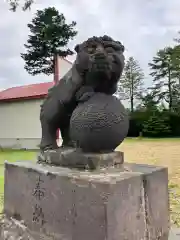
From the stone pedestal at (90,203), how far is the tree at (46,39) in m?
21.0

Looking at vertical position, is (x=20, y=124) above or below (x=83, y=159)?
above

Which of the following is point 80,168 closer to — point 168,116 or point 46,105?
point 46,105

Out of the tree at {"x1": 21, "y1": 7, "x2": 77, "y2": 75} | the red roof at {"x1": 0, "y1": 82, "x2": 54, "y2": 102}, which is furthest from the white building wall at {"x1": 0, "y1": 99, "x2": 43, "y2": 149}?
the tree at {"x1": 21, "y1": 7, "x2": 77, "y2": 75}

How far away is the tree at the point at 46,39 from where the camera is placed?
23.2 m

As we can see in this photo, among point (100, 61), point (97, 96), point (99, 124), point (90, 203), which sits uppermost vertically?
point (100, 61)

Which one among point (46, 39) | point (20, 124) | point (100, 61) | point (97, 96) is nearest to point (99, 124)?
point (97, 96)

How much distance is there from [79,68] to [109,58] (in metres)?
0.25

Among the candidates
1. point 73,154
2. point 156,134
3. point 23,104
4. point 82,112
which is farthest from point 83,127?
point 156,134

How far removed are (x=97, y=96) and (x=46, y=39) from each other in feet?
73.1

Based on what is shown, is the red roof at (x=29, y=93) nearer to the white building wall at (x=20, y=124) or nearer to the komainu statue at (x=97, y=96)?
the white building wall at (x=20, y=124)

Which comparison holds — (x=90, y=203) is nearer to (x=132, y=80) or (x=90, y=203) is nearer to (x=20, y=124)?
(x=20, y=124)

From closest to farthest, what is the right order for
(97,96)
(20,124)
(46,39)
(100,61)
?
(100,61) → (97,96) → (20,124) → (46,39)

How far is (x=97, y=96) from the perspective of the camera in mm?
2168

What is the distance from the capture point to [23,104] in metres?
14.2
